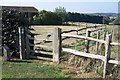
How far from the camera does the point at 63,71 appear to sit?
9.23m

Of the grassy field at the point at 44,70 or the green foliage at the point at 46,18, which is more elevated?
the green foliage at the point at 46,18

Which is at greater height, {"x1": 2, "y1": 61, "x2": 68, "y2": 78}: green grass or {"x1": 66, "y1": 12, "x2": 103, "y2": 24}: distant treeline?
{"x1": 66, "y1": 12, "x2": 103, "y2": 24}: distant treeline

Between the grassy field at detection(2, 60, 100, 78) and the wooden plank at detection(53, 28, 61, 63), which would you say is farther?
the wooden plank at detection(53, 28, 61, 63)

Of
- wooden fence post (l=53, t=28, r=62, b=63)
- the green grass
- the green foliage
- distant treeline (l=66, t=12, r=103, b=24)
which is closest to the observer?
the green grass

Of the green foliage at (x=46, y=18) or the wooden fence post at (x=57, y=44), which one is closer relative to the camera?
the wooden fence post at (x=57, y=44)

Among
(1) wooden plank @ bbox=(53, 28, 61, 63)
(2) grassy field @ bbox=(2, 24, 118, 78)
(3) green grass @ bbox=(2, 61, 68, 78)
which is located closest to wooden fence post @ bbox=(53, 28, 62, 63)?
(1) wooden plank @ bbox=(53, 28, 61, 63)

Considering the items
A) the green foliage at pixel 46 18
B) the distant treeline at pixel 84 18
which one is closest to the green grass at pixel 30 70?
the green foliage at pixel 46 18

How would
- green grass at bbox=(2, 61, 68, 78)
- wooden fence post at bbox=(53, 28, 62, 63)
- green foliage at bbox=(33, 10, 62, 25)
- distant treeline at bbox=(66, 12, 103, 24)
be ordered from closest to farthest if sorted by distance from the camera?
green grass at bbox=(2, 61, 68, 78) → wooden fence post at bbox=(53, 28, 62, 63) → green foliage at bbox=(33, 10, 62, 25) → distant treeline at bbox=(66, 12, 103, 24)

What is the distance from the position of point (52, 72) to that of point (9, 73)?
1342 mm

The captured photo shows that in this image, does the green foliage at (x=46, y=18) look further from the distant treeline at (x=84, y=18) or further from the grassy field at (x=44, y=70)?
the grassy field at (x=44, y=70)

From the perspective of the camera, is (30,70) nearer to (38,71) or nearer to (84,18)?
(38,71)

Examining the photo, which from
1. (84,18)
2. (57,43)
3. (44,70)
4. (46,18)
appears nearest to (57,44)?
(57,43)

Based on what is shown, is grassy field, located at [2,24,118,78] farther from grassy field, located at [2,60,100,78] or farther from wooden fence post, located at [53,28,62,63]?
wooden fence post, located at [53,28,62,63]

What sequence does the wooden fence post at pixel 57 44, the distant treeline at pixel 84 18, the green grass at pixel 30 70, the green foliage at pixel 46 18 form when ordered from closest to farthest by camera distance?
the green grass at pixel 30 70 < the wooden fence post at pixel 57 44 < the green foliage at pixel 46 18 < the distant treeline at pixel 84 18
